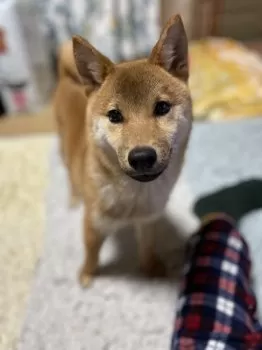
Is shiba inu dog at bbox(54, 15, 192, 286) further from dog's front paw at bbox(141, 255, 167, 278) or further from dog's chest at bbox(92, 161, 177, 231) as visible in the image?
dog's front paw at bbox(141, 255, 167, 278)

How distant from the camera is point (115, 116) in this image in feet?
3.16

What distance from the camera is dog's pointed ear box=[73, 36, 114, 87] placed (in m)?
0.93

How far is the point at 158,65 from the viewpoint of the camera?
979 mm

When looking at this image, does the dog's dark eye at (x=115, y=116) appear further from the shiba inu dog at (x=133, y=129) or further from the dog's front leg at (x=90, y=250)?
the dog's front leg at (x=90, y=250)

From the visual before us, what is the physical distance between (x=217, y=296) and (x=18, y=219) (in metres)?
0.69

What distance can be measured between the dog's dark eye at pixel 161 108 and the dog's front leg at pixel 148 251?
34 centimetres

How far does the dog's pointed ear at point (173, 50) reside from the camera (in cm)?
92

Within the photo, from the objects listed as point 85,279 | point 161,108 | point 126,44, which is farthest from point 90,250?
point 126,44

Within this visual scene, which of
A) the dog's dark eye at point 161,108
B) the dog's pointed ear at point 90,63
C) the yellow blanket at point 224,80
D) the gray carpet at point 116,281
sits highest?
the dog's pointed ear at point 90,63

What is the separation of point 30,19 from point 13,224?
36.1 inches

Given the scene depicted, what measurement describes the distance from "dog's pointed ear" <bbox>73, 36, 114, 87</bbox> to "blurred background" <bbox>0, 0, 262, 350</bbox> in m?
0.57

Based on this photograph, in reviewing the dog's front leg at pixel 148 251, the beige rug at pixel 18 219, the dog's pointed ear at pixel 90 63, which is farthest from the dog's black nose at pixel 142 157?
the beige rug at pixel 18 219

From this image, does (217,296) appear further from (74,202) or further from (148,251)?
(74,202)

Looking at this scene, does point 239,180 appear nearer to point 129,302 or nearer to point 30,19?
point 129,302
